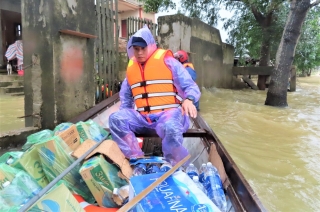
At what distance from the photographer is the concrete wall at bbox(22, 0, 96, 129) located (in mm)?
2887

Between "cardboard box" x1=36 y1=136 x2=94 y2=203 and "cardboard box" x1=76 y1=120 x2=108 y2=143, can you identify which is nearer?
"cardboard box" x1=36 y1=136 x2=94 y2=203

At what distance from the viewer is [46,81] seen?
2945 millimetres

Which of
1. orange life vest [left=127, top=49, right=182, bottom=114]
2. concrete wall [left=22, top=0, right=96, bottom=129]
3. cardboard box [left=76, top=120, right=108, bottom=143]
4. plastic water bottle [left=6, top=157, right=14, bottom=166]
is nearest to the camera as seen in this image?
plastic water bottle [left=6, top=157, right=14, bottom=166]

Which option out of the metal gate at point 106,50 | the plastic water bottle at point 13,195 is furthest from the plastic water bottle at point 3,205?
the metal gate at point 106,50

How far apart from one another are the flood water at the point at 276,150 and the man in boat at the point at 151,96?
1.17m

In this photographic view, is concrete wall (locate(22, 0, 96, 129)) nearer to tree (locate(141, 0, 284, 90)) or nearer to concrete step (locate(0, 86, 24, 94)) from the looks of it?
concrete step (locate(0, 86, 24, 94))

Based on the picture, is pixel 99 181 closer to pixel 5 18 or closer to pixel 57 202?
pixel 57 202

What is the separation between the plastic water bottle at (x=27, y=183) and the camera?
147 centimetres

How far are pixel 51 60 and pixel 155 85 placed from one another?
1.37 m

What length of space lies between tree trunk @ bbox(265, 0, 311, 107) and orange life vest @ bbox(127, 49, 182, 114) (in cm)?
611

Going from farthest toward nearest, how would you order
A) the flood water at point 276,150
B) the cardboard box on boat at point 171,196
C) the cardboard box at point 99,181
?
the flood water at point 276,150 → the cardboard box at point 99,181 → the cardboard box on boat at point 171,196

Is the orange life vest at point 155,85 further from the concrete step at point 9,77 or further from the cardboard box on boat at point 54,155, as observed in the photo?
the concrete step at point 9,77

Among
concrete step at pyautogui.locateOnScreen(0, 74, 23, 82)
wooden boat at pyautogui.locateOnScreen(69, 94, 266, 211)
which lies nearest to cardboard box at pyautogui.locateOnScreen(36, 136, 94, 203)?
wooden boat at pyautogui.locateOnScreen(69, 94, 266, 211)

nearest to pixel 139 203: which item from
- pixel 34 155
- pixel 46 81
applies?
pixel 34 155
